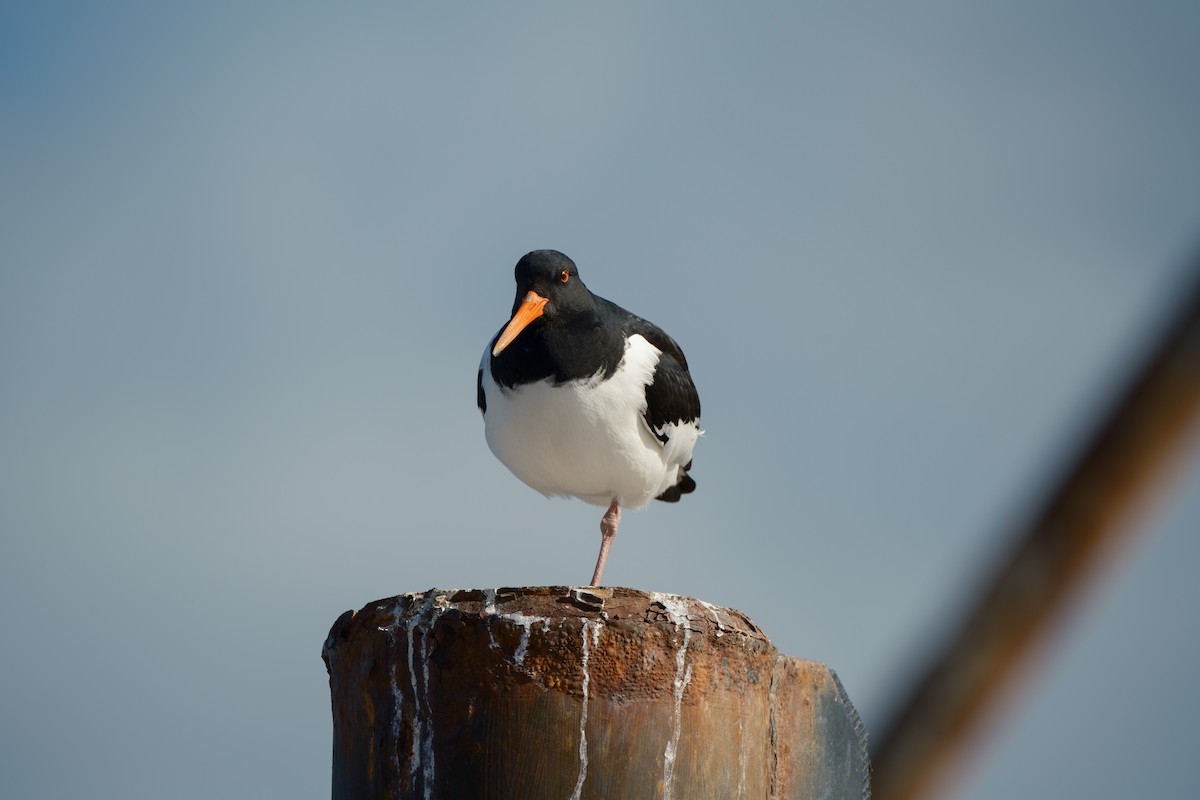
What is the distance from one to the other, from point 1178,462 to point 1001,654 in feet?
0.79

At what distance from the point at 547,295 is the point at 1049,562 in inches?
278

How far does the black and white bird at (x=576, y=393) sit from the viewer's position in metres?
7.84

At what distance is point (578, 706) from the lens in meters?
3.67

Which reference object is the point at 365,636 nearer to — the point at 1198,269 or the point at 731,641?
the point at 731,641

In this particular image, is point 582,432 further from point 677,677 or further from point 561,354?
point 677,677

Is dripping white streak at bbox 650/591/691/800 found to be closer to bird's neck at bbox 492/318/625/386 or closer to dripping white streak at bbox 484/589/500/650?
dripping white streak at bbox 484/589/500/650

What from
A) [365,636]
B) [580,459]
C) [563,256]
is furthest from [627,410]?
[365,636]

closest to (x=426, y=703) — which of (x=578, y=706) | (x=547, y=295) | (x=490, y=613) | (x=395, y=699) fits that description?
(x=395, y=699)

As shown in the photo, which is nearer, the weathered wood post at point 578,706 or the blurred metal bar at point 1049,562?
the blurred metal bar at point 1049,562

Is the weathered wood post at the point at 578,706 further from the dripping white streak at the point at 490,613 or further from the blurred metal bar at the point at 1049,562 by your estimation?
the blurred metal bar at the point at 1049,562

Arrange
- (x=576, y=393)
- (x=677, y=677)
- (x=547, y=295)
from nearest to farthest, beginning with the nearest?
(x=677, y=677), (x=576, y=393), (x=547, y=295)

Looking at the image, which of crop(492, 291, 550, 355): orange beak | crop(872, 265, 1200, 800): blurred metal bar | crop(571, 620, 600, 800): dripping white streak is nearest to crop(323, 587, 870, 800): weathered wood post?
crop(571, 620, 600, 800): dripping white streak

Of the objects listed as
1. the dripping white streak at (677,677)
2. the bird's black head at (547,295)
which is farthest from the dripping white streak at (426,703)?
the bird's black head at (547,295)

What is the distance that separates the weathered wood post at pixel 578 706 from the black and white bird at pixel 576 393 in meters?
3.82
